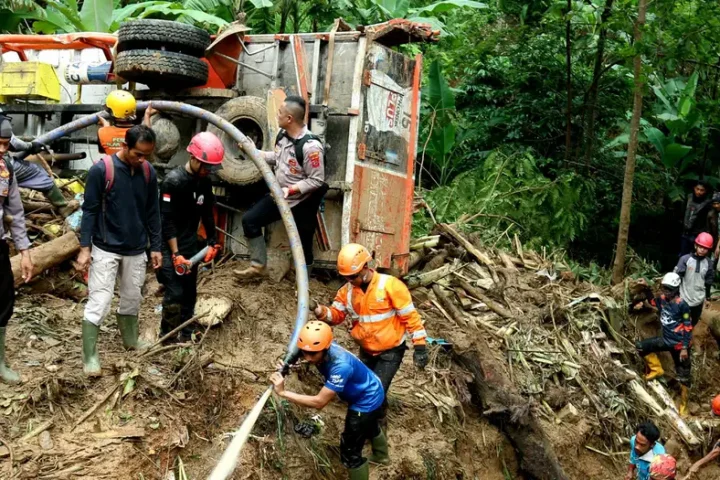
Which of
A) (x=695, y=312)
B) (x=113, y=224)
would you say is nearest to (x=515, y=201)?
(x=695, y=312)

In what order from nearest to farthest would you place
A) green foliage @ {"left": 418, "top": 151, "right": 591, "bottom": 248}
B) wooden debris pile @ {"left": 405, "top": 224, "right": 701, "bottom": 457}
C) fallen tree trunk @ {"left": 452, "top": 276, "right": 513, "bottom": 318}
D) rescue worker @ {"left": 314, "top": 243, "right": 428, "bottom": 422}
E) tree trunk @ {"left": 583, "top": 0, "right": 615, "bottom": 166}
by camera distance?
rescue worker @ {"left": 314, "top": 243, "right": 428, "bottom": 422}, wooden debris pile @ {"left": 405, "top": 224, "right": 701, "bottom": 457}, fallen tree trunk @ {"left": 452, "top": 276, "right": 513, "bottom": 318}, green foliage @ {"left": 418, "top": 151, "right": 591, "bottom": 248}, tree trunk @ {"left": 583, "top": 0, "right": 615, "bottom": 166}

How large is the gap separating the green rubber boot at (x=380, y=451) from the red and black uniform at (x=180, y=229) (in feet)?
6.60

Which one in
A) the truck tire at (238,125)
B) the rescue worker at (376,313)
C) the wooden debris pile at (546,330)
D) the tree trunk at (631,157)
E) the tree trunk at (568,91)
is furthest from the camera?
the tree trunk at (568,91)

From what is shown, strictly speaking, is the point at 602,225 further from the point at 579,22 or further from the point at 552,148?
the point at 579,22

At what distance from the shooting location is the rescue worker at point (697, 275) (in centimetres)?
1105

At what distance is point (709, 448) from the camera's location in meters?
10.3

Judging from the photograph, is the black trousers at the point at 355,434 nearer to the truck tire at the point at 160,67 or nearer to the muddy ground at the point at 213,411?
the muddy ground at the point at 213,411

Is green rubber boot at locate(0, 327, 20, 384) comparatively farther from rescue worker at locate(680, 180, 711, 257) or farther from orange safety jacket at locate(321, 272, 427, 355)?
rescue worker at locate(680, 180, 711, 257)

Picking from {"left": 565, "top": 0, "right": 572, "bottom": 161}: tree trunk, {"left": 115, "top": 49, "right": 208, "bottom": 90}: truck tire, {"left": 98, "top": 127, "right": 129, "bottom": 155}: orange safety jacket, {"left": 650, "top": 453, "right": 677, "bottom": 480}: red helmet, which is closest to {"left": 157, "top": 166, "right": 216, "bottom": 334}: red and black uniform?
{"left": 98, "top": 127, "right": 129, "bottom": 155}: orange safety jacket

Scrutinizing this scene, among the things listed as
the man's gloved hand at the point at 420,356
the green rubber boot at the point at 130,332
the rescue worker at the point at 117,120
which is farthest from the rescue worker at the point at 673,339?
the rescue worker at the point at 117,120

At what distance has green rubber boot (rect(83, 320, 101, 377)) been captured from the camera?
21.2 ft

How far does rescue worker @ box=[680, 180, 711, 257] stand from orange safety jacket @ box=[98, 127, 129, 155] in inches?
341

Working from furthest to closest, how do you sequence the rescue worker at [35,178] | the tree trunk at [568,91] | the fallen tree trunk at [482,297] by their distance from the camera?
the tree trunk at [568,91] → the fallen tree trunk at [482,297] → the rescue worker at [35,178]

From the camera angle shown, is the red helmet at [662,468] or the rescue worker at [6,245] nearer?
the rescue worker at [6,245]
